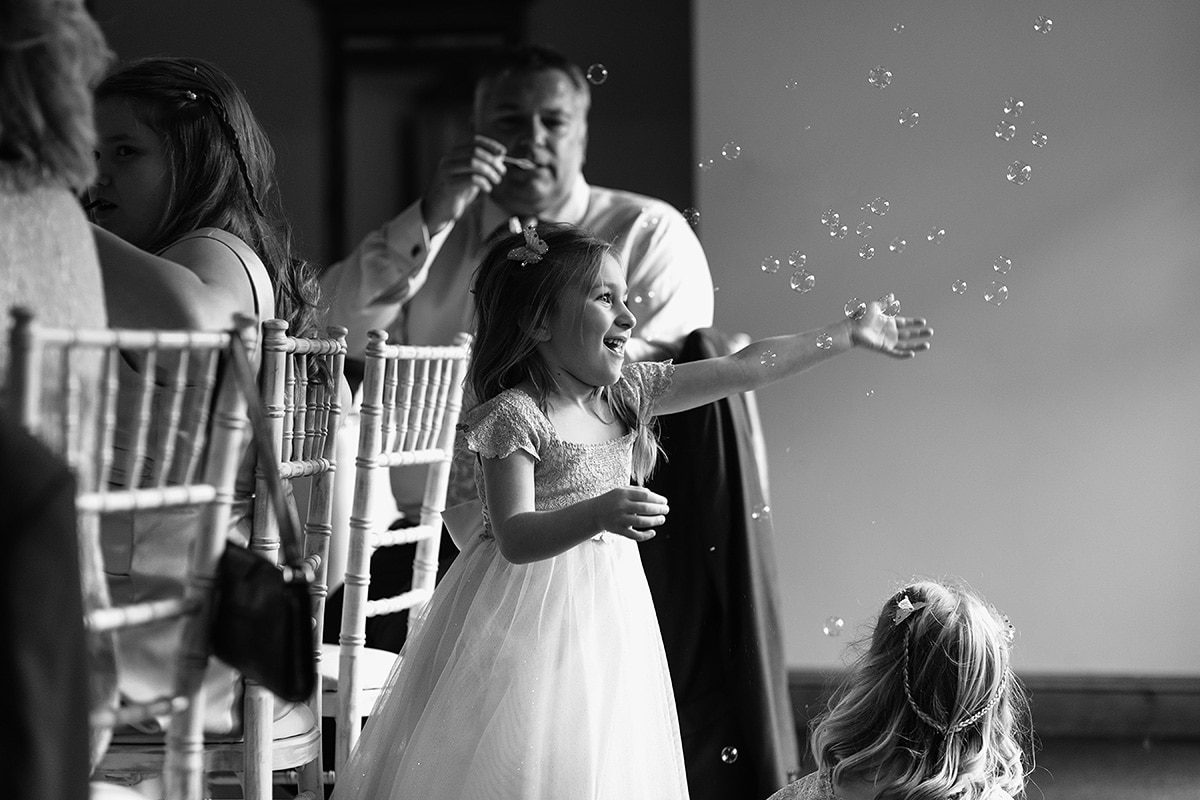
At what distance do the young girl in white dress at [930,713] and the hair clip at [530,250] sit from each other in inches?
23.6

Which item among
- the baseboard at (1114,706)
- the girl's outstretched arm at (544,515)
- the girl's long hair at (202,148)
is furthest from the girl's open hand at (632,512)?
the baseboard at (1114,706)

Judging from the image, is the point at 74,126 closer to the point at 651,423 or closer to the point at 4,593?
the point at 4,593

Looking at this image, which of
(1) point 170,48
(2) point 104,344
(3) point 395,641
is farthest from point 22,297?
(1) point 170,48

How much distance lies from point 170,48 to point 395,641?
201 centimetres

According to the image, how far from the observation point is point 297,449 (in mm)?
1502

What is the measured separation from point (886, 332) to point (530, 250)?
0.50 metres

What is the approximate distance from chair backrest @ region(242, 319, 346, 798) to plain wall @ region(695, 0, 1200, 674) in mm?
1740

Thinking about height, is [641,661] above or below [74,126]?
below

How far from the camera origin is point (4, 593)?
80 cm

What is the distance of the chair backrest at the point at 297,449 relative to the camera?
1.39 meters

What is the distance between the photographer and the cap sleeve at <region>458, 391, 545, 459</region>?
1514mm

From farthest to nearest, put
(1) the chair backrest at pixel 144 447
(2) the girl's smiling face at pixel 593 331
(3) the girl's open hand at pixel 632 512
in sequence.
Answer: (2) the girl's smiling face at pixel 593 331 → (3) the girl's open hand at pixel 632 512 → (1) the chair backrest at pixel 144 447

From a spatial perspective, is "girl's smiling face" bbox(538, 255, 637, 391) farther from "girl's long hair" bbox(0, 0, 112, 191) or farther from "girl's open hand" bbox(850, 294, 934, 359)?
"girl's long hair" bbox(0, 0, 112, 191)

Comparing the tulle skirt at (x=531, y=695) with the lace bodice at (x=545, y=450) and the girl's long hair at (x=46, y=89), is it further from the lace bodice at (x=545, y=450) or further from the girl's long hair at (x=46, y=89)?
the girl's long hair at (x=46, y=89)
